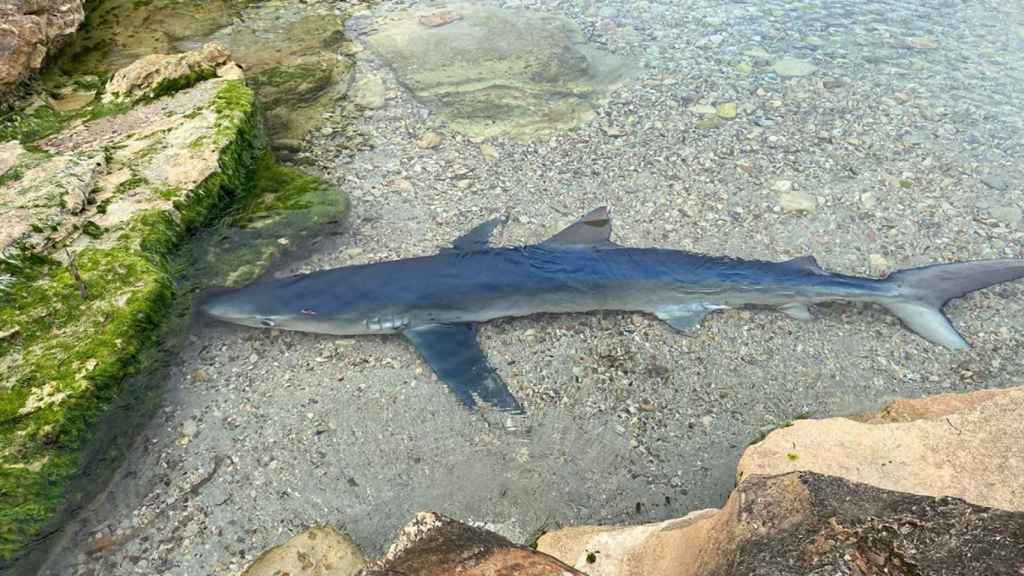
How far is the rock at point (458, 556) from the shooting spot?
176 centimetres

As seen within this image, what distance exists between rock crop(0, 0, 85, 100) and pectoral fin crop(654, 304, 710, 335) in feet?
19.5

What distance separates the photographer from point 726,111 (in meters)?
6.77

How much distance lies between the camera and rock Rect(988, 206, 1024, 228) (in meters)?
5.36

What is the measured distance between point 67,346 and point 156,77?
11.4 ft

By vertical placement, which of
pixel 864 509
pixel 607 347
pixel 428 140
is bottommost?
pixel 607 347

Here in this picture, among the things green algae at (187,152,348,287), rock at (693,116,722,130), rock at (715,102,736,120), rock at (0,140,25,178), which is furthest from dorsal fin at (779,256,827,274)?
rock at (0,140,25,178)

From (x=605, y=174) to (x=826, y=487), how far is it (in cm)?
434

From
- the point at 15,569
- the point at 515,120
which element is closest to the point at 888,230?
the point at 515,120

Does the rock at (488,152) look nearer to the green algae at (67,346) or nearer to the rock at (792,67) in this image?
the green algae at (67,346)

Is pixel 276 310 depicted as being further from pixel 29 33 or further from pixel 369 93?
pixel 29 33

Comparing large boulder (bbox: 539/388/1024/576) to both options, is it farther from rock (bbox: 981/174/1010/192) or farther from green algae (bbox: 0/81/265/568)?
rock (bbox: 981/174/1010/192)

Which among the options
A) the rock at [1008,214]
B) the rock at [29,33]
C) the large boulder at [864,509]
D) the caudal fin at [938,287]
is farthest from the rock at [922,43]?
the rock at [29,33]

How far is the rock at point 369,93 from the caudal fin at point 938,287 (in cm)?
495

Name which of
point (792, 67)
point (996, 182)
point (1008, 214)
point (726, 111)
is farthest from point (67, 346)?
point (792, 67)
